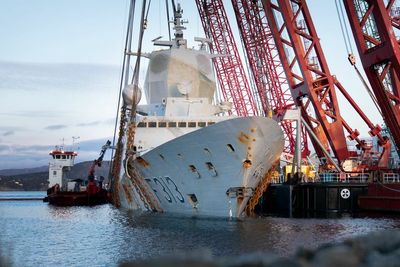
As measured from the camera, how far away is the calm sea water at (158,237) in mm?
20609

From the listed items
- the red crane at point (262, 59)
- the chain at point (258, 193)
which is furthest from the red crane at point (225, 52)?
the chain at point (258, 193)

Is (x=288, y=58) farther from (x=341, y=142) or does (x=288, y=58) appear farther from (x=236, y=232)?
(x=236, y=232)

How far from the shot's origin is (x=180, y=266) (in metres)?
5.46

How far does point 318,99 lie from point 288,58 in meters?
5.71

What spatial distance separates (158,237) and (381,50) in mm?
23430

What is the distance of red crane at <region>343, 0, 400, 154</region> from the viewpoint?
38438 millimetres

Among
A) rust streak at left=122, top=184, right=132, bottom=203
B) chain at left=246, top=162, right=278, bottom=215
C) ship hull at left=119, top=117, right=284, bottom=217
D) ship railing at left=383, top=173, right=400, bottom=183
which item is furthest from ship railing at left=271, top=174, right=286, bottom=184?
ship hull at left=119, top=117, right=284, bottom=217

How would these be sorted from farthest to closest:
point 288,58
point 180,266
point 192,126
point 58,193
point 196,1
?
point 196,1 < point 58,193 < point 288,58 < point 192,126 < point 180,266

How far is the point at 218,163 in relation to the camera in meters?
28.8

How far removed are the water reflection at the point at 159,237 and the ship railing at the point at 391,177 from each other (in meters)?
7.38

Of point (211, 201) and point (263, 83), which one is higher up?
point (263, 83)

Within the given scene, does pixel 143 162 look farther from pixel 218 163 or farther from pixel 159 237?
pixel 159 237

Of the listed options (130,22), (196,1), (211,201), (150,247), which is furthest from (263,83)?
(150,247)

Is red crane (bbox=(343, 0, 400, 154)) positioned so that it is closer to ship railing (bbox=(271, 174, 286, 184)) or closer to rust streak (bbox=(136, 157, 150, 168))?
ship railing (bbox=(271, 174, 286, 184))
